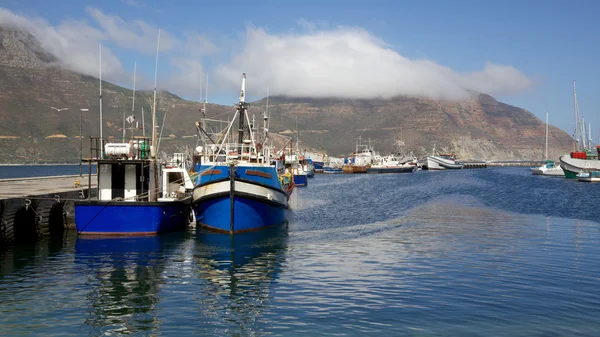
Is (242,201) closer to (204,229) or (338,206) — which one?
(204,229)

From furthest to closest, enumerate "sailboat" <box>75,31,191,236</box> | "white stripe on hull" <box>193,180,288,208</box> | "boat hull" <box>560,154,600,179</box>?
"boat hull" <box>560,154,600,179</box>
"white stripe on hull" <box>193,180,288,208</box>
"sailboat" <box>75,31,191,236</box>

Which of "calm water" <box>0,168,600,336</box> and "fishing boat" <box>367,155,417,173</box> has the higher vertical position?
"fishing boat" <box>367,155,417,173</box>

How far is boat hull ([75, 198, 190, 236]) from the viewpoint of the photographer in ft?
104

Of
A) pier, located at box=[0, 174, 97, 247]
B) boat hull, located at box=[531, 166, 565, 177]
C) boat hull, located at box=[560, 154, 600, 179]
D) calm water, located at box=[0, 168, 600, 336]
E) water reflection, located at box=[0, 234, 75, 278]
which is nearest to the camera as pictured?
calm water, located at box=[0, 168, 600, 336]

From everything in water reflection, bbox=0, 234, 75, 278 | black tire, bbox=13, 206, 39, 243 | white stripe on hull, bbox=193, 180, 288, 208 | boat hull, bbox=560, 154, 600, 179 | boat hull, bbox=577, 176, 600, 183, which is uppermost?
A: boat hull, bbox=560, 154, 600, 179

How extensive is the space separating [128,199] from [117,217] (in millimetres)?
2052

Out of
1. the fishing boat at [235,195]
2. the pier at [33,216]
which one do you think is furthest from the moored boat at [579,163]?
the pier at [33,216]

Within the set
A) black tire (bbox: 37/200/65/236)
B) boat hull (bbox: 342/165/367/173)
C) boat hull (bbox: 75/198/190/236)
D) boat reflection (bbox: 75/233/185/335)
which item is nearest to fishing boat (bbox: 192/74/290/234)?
boat reflection (bbox: 75/233/185/335)

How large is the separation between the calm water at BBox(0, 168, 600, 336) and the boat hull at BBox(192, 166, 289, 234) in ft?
4.64

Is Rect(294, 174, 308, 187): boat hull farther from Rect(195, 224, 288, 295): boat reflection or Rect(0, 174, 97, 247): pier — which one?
Rect(0, 174, 97, 247): pier

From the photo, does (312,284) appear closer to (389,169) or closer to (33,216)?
(33,216)

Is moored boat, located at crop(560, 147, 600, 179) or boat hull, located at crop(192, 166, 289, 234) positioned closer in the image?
boat hull, located at crop(192, 166, 289, 234)

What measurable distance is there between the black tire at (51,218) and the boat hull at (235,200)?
8.84 metres

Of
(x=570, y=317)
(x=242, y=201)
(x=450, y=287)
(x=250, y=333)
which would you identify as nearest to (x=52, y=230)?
(x=242, y=201)
